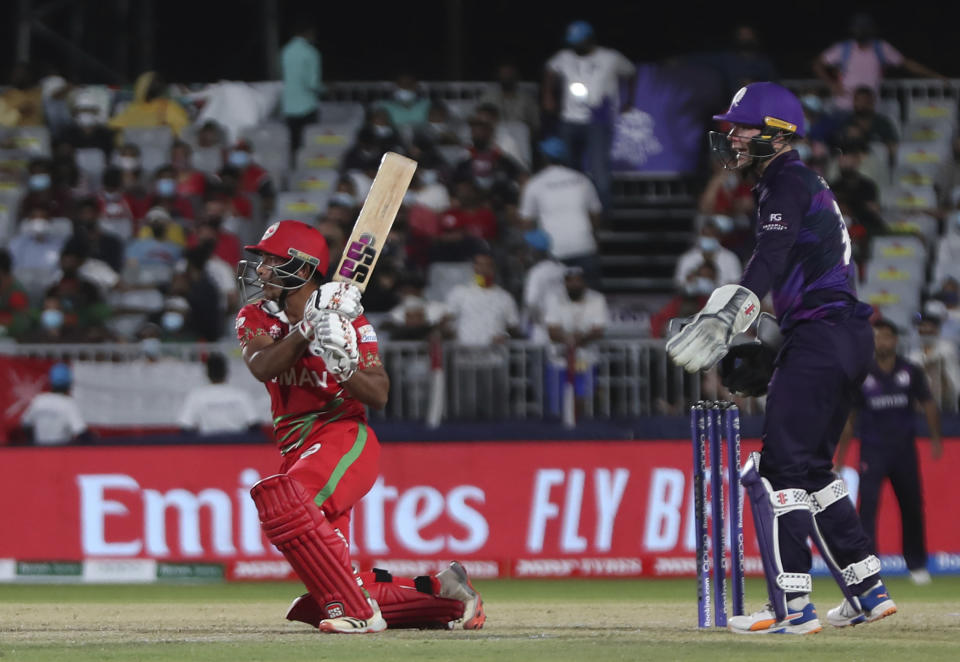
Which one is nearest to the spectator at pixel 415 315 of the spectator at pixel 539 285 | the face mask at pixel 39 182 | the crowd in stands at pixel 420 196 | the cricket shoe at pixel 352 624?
the crowd in stands at pixel 420 196

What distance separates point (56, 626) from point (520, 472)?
5.61 metres

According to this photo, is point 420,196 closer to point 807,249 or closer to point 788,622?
point 807,249

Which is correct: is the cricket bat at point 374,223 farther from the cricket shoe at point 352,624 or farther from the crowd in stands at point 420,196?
the crowd in stands at point 420,196

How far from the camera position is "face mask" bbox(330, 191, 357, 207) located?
53.0ft

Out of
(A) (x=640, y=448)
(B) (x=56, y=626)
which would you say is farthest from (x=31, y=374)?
(B) (x=56, y=626)

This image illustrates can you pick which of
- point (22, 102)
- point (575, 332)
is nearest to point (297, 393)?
point (575, 332)

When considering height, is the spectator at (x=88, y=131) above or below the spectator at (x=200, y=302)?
above

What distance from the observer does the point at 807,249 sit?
24.6ft

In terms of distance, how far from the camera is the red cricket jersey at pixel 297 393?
7859 mm

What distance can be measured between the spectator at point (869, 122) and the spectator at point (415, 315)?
16.2ft

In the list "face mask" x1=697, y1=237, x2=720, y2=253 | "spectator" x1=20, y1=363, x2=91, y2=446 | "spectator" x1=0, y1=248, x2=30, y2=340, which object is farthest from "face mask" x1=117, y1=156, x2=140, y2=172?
"face mask" x1=697, y1=237, x2=720, y2=253

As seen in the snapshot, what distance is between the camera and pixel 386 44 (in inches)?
871

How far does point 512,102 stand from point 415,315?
4.36 metres

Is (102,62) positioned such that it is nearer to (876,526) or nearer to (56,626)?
(876,526)
